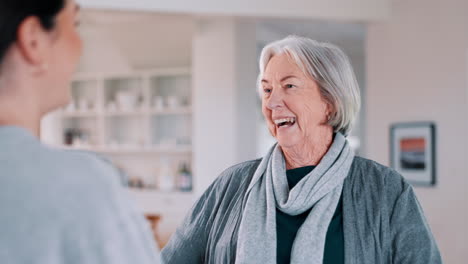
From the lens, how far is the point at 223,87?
4.98m

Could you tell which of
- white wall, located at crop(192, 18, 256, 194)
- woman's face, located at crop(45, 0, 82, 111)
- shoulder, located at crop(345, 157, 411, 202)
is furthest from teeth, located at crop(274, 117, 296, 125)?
white wall, located at crop(192, 18, 256, 194)

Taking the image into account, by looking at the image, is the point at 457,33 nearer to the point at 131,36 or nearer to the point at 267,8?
the point at 267,8

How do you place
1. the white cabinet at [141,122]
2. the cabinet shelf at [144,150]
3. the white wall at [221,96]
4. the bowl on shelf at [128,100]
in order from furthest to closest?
the bowl on shelf at [128,100] → the white cabinet at [141,122] → the cabinet shelf at [144,150] → the white wall at [221,96]

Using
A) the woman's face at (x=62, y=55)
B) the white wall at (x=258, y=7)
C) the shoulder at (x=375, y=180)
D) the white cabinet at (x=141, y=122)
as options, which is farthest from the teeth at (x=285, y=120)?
the white cabinet at (x=141, y=122)

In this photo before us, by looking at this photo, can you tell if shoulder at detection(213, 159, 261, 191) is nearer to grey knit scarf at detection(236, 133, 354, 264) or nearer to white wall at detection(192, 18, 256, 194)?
grey knit scarf at detection(236, 133, 354, 264)

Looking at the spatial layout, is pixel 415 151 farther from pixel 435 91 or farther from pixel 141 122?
pixel 141 122

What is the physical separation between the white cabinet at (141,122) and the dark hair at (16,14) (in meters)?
5.41

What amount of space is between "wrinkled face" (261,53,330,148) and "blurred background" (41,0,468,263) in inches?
91.6

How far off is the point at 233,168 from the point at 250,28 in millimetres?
3704

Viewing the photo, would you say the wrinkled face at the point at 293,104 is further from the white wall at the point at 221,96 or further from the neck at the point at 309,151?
the white wall at the point at 221,96

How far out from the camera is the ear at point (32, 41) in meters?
0.52

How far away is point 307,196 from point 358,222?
0.54 feet

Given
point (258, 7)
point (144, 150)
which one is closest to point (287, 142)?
point (258, 7)

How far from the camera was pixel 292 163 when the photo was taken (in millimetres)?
1654
